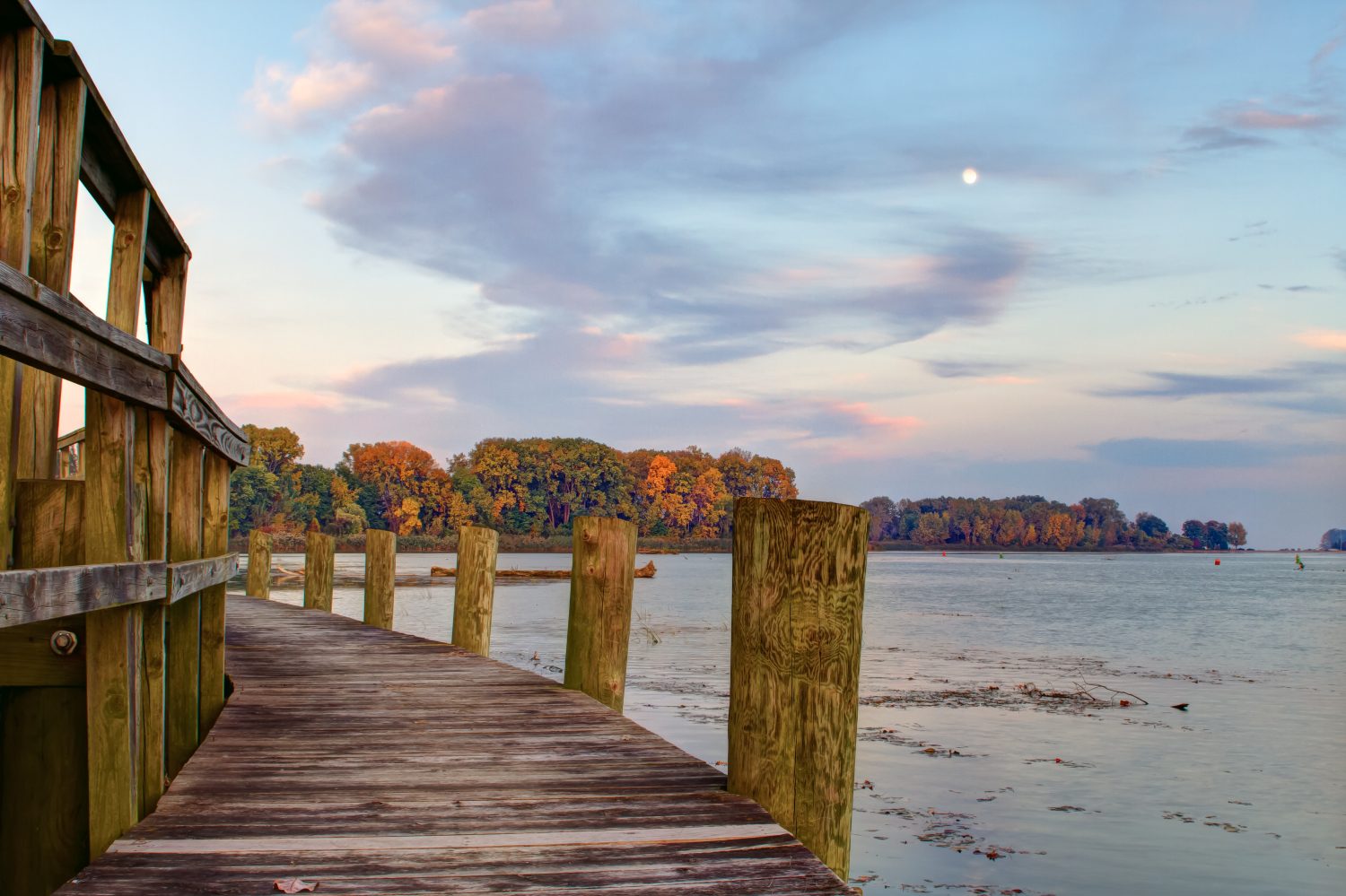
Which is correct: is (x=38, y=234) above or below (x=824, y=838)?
above

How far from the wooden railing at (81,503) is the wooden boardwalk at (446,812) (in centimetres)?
45

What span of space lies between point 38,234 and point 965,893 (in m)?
6.88

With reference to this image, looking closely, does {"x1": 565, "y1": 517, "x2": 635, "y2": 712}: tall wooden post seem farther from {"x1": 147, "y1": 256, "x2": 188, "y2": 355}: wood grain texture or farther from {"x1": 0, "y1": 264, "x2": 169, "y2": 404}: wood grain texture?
{"x1": 0, "y1": 264, "x2": 169, "y2": 404}: wood grain texture

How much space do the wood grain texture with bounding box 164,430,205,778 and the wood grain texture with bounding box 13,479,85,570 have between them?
31.6 inches

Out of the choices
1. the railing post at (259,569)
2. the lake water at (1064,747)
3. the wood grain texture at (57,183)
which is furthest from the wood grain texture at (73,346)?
the railing post at (259,569)

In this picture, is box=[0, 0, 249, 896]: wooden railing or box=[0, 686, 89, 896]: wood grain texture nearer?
box=[0, 0, 249, 896]: wooden railing

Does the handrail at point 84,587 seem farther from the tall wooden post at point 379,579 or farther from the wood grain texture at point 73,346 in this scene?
the tall wooden post at point 379,579

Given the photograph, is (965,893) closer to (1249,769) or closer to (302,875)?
(302,875)

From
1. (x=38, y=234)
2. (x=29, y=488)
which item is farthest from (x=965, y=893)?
(x=38, y=234)

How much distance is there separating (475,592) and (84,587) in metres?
7.35

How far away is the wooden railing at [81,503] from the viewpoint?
357 centimetres

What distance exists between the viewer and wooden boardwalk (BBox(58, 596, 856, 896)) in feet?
11.4

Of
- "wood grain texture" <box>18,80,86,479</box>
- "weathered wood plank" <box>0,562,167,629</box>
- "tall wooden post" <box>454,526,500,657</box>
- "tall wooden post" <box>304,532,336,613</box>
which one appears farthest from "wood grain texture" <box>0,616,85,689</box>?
"tall wooden post" <box>304,532,336,613</box>

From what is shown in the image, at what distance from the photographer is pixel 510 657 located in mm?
20250
